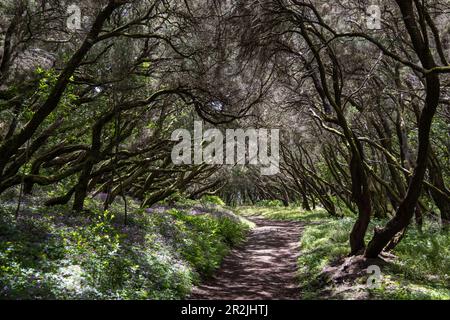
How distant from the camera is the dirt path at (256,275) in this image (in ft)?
27.8

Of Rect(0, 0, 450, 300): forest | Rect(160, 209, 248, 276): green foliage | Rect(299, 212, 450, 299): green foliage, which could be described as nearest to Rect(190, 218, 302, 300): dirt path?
Rect(0, 0, 450, 300): forest

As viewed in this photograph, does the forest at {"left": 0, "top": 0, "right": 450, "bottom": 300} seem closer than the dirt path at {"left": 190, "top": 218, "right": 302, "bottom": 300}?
Yes

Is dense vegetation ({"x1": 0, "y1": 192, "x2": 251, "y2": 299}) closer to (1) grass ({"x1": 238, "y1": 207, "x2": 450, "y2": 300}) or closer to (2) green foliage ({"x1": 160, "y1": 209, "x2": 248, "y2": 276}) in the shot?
(2) green foliage ({"x1": 160, "y1": 209, "x2": 248, "y2": 276})

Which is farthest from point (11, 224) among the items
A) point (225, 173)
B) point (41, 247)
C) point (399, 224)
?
point (225, 173)

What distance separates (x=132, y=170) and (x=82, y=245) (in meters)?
10.4

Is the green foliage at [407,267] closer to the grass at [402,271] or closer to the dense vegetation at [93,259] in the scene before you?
the grass at [402,271]

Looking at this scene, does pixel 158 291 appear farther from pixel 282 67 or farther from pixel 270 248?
pixel 270 248

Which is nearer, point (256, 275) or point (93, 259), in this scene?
point (93, 259)

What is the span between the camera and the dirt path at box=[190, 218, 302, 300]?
8.46m

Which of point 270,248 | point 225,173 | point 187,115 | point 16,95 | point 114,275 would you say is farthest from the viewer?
point 225,173

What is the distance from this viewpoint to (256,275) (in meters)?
10.5

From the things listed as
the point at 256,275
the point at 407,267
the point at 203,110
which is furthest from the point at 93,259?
the point at 407,267

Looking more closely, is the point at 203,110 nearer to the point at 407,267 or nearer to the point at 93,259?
the point at 93,259
